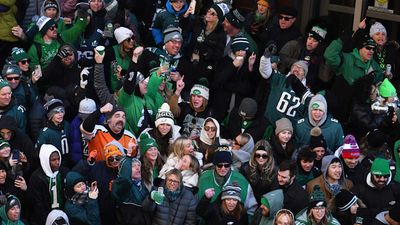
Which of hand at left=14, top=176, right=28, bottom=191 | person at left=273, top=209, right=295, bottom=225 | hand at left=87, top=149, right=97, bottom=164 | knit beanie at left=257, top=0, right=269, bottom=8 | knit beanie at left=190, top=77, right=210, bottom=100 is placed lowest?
hand at left=14, top=176, right=28, bottom=191

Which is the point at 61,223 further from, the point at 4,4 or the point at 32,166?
the point at 4,4

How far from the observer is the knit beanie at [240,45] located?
638 inches

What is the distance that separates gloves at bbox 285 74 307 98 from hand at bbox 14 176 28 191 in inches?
128

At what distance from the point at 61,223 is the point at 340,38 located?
4.21 m

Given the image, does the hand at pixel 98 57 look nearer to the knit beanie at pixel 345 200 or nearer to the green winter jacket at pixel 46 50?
the green winter jacket at pixel 46 50

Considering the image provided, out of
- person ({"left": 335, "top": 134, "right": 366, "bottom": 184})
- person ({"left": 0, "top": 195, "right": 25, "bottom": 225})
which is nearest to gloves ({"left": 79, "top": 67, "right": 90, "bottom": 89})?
person ({"left": 0, "top": 195, "right": 25, "bottom": 225})

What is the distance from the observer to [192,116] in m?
15.8

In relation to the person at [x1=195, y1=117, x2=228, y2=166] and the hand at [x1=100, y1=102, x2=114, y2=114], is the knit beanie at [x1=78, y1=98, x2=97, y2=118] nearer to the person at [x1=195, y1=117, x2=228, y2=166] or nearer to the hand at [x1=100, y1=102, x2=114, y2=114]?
the hand at [x1=100, y1=102, x2=114, y2=114]

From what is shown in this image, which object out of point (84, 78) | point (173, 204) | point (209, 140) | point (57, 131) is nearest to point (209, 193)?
point (173, 204)

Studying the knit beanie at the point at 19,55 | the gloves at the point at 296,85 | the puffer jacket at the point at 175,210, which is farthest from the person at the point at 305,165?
the knit beanie at the point at 19,55

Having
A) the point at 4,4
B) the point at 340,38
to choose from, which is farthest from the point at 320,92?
the point at 4,4

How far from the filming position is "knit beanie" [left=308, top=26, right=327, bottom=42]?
53.8ft

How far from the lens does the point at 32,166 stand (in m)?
14.8

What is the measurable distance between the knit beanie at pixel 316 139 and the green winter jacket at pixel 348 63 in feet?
4.14
